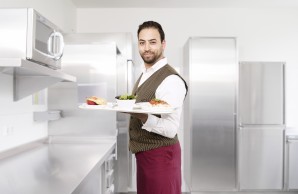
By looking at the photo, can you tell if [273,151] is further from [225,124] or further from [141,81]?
[141,81]

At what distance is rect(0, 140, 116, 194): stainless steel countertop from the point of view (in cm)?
99

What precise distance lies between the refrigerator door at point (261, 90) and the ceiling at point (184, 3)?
863 millimetres

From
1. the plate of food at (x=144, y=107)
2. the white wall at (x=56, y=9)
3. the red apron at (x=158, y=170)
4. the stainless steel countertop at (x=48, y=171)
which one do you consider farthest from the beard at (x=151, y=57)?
the white wall at (x=56, y=9)

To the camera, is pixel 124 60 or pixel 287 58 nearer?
pixel 124 60

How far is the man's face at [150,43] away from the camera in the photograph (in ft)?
4.82

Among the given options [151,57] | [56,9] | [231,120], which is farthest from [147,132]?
[56,9]

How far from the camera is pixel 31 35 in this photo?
4.36 feet

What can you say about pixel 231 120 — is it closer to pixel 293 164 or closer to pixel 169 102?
pixel 293 164

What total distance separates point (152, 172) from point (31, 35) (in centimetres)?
89

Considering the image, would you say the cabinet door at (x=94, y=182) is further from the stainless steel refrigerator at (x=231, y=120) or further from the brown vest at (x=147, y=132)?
the stainless steel refrigerator at (x=231, y=120)

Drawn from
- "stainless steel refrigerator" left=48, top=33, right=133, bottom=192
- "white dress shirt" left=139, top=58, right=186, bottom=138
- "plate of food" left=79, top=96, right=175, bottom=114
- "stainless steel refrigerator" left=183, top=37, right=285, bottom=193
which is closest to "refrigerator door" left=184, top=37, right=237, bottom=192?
"stainless steel refrigerator" left=183, top=37, right=285, bottom=193

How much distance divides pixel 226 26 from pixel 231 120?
1357 mm

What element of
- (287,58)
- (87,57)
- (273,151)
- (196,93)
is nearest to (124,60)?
(87,57)

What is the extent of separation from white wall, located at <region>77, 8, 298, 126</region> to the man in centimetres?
241
